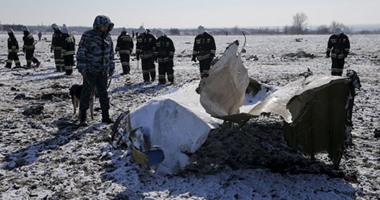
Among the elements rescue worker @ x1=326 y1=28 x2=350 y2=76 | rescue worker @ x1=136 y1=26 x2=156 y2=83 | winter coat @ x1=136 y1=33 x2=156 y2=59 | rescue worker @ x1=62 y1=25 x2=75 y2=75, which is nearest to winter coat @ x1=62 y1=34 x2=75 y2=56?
rescue worker @ x1=62 y1=25 x2=75 y2=75

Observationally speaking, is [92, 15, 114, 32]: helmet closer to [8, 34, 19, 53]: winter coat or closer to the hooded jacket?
the hooded jacket

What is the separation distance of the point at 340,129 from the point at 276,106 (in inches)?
29.4

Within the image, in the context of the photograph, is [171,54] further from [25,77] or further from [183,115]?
[183,115]

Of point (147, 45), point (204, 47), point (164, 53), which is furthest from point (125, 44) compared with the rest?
point (204, 47)

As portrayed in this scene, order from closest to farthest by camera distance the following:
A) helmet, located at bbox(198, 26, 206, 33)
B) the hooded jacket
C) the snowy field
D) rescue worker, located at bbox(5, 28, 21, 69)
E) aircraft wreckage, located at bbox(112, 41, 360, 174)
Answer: the snowy field → aircraft wreckage, located at bbox(112, 41, 360, 174) → the hooded jacket → helmet, located at bbox(198, 26, 206, 33) → rescue worker, located at bbox(5, 28, 21, 69)

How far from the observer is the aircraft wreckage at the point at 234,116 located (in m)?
4.05

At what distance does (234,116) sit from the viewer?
4148 mm

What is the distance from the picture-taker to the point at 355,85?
4336 mm

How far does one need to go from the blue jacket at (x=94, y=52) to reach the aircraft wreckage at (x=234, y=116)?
6.89 feet

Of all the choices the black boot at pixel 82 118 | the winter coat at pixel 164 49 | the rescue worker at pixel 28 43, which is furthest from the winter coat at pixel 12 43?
the black boot at pixel 82 118

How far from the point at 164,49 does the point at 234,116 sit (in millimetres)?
7452

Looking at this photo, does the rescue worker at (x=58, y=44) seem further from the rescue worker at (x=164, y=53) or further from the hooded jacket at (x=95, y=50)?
the hooded jacket at (x=95, y=50)

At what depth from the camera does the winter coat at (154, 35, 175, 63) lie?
445 inches

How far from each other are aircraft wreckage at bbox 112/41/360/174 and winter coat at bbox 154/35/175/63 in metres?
6.89
